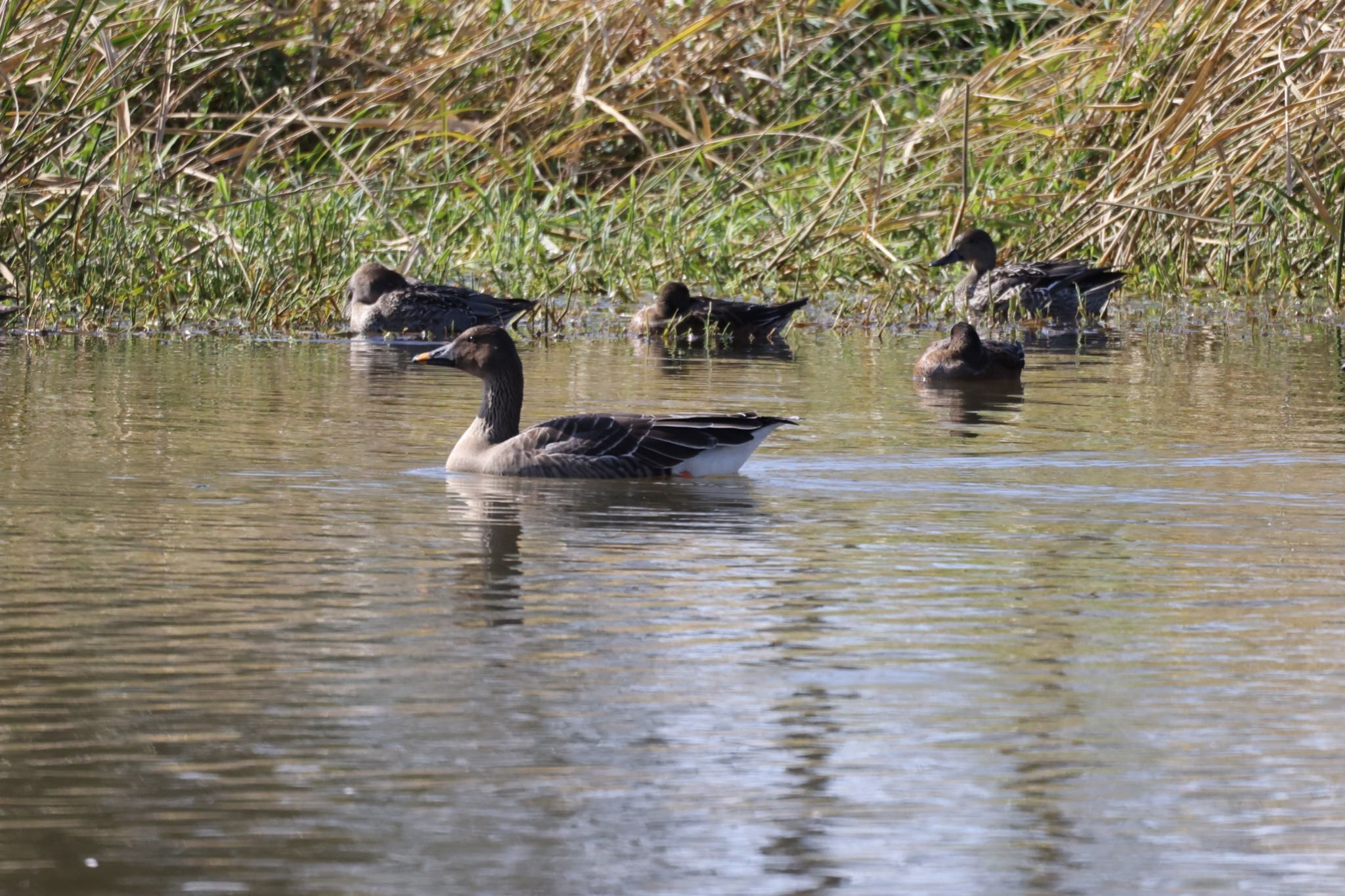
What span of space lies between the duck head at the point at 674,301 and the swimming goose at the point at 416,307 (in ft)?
2.74

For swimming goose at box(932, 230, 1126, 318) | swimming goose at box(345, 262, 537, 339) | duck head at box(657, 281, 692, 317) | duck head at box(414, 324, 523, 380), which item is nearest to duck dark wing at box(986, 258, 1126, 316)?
swimming goose at box(932, 230, 1126, 318)

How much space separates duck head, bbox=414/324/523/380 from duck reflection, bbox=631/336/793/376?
115 inches

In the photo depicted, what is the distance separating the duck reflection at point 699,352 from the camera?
41.7 ft

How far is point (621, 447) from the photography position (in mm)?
8461

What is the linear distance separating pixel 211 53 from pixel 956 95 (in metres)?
5.54

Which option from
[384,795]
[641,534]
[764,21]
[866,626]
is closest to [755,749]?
[384,795]

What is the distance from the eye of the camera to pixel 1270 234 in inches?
616

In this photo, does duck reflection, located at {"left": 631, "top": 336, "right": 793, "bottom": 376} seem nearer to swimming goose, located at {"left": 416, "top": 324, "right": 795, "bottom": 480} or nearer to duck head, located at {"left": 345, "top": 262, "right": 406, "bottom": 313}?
duck head, located at {"left": 345, "top": 262, "right": 406, "bottom": 313}

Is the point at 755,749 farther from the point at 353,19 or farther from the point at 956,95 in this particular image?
the point at 353,19

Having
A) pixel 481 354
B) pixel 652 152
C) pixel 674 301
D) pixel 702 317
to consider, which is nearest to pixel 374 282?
pixel 674 301

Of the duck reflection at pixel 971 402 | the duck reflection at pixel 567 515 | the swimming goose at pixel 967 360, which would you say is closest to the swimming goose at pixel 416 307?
the swimming goose at pixel 967 360

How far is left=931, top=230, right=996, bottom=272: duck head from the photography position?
1561cm

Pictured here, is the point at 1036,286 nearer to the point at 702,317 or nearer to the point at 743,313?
the point at 743,313

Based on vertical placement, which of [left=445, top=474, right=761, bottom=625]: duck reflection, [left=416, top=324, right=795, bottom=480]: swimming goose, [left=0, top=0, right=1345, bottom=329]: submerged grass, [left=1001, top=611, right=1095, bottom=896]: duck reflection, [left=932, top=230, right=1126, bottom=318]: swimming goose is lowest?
[left=1001, top=611, right=1095, bottom=896]: duck reflection
